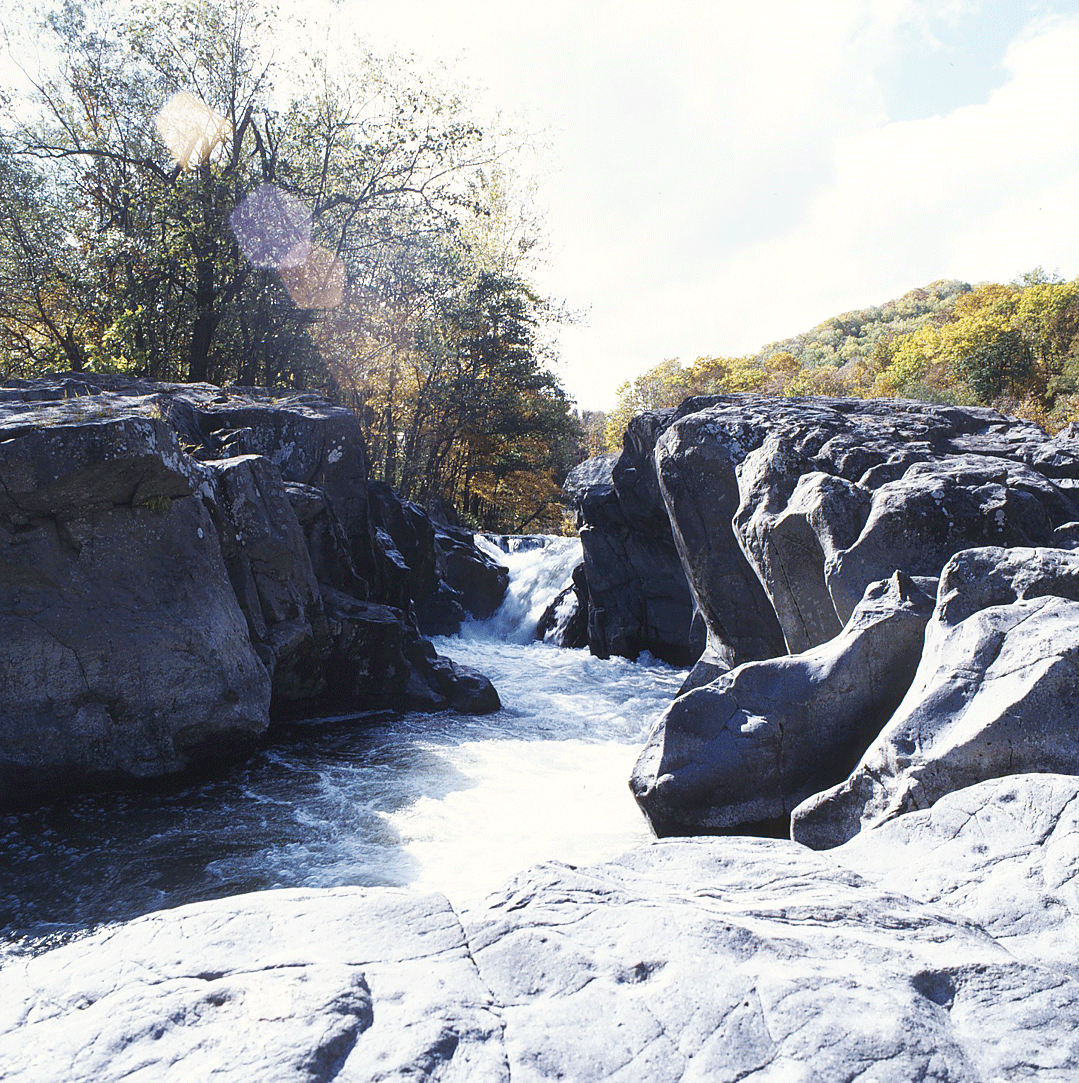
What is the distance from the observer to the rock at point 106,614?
22.7ft

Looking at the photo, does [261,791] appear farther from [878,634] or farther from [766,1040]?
[766,1040]

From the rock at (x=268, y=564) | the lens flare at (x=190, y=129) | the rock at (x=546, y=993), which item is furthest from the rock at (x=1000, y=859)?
the lens flare at (x=190, y=129)

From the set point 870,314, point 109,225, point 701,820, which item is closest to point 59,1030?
point 701,820

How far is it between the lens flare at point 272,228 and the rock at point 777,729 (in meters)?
16.9

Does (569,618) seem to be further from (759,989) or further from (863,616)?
(759,989)

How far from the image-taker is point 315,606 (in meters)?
10.0

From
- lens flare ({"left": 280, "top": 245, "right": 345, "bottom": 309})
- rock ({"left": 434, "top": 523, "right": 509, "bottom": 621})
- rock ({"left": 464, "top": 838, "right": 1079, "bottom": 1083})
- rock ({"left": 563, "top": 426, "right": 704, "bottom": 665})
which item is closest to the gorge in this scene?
rock ({"left": 464, "top": 838, "right": 1079, "bottom": 1083})

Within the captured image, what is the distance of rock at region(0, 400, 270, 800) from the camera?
692 centimetres

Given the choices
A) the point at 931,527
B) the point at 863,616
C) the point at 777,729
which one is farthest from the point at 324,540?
the point at 931,527

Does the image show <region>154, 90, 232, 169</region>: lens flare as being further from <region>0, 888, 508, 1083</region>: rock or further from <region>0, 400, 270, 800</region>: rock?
<region>0, 888, 508, 1083</region>: rock

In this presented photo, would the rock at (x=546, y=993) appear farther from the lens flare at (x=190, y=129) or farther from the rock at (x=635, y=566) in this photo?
the lens flare at (x=190, y=129)

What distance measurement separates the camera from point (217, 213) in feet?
58.1

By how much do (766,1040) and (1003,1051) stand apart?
2.05 feet

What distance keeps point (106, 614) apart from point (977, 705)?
285 inches
